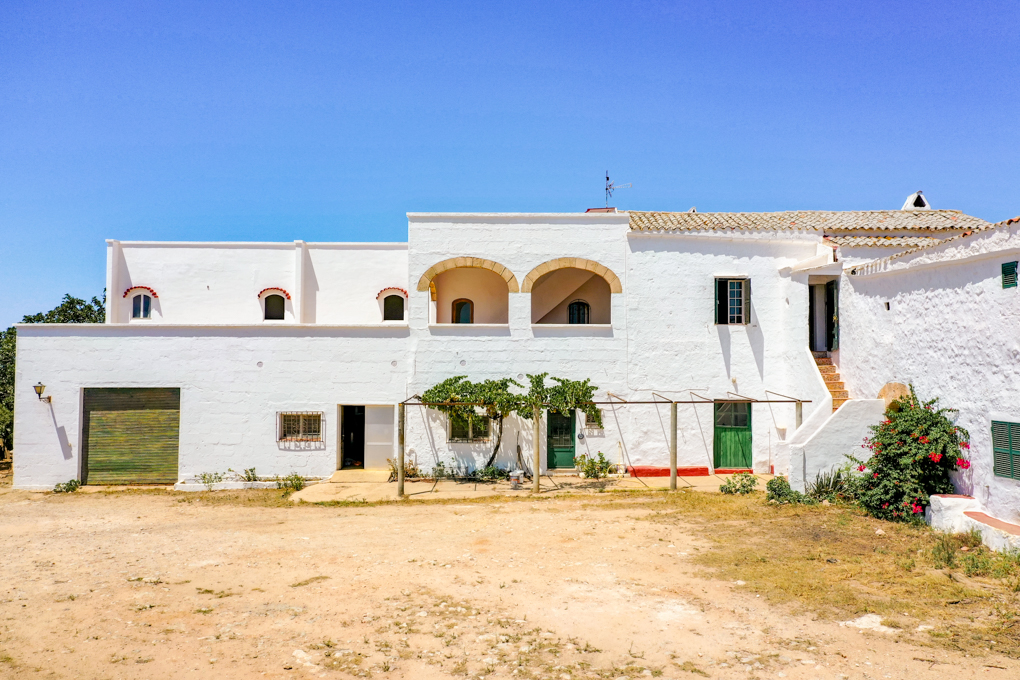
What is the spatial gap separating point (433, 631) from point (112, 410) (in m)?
12.9

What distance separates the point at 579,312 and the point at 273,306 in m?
9.18

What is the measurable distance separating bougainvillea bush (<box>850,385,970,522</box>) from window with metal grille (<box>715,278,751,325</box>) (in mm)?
4942

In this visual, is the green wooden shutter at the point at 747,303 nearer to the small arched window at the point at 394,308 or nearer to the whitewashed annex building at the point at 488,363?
the whitewashed annex building at the point at 488,363

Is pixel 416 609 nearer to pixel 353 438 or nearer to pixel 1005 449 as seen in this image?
pixel 1005 449

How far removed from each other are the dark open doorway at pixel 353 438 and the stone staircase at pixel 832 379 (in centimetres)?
1139

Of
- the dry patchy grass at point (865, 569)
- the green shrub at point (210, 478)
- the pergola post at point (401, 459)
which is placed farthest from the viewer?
the green shrub at point (210, 478)

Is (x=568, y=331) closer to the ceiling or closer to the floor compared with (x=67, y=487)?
closer to the ceiling

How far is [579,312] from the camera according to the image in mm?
17984

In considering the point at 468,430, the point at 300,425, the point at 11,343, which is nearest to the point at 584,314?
the point at 468,430

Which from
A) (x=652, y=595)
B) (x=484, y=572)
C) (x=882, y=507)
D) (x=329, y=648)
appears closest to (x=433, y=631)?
(x=329, y=648)

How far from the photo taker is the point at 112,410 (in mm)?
15742

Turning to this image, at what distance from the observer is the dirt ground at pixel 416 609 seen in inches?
234

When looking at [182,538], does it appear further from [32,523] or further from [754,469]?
[754,469]

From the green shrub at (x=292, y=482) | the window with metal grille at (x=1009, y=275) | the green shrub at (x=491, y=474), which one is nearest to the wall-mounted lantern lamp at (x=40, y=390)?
the green shrub at (x=292, y=482)
